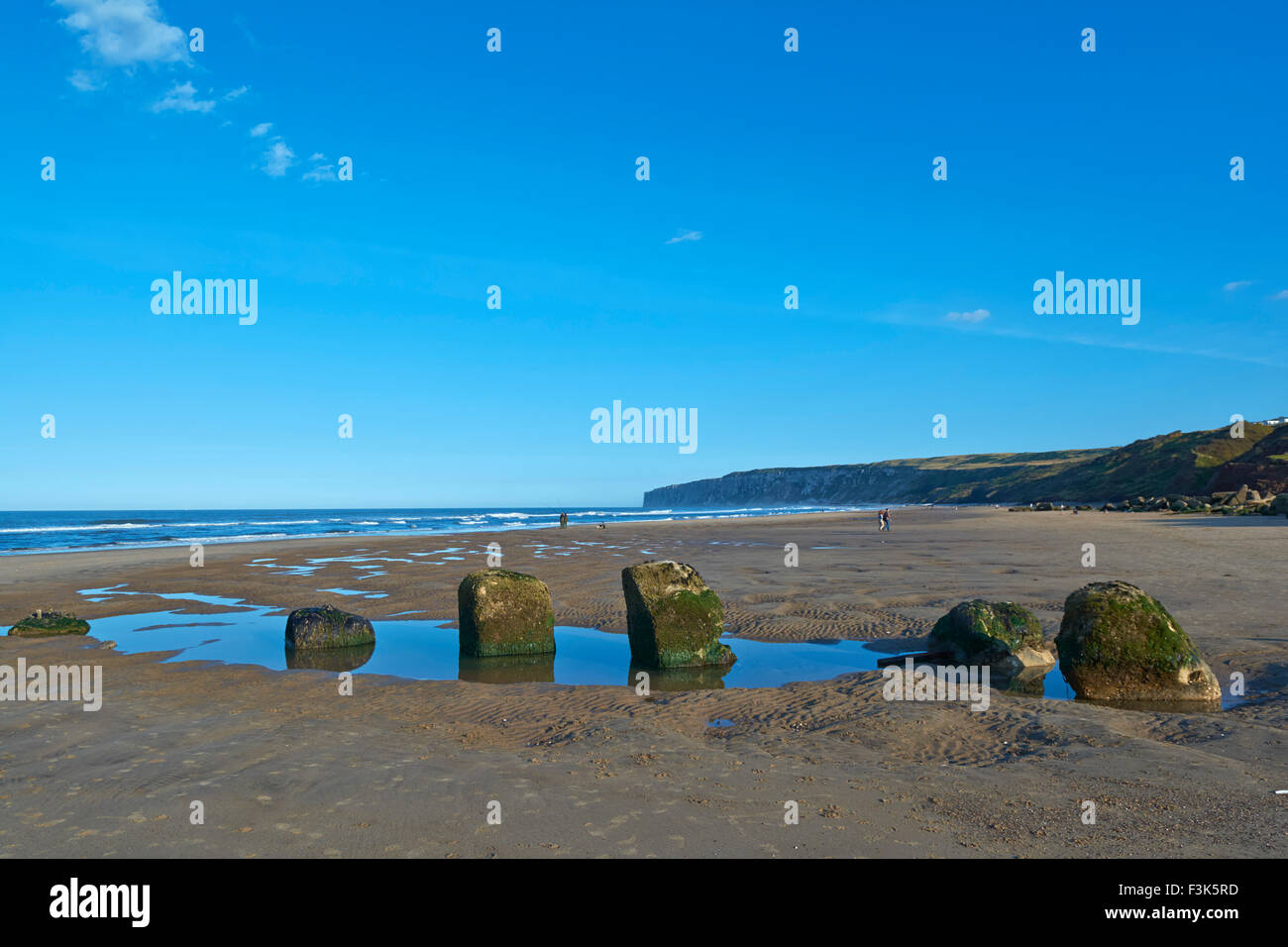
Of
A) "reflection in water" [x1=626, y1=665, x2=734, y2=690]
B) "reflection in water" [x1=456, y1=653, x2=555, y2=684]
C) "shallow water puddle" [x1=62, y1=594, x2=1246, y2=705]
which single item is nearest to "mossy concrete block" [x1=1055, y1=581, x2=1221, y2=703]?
"shallow water puddle" [x1=62, y1=594, x2=1246, y2=705]

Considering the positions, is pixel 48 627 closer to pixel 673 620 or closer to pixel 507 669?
pixel 507 669

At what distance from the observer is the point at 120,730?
7.88 m

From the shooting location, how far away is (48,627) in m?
13.6

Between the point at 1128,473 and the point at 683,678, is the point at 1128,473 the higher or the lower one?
the higher one

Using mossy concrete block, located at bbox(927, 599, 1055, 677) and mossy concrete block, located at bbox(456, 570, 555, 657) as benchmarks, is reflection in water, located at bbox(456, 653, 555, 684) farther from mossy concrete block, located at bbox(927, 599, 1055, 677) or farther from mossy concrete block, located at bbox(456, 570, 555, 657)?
mossy concrete block, located at bbox(927, 599, 1055, 677)

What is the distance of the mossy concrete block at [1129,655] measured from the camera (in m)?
8.70

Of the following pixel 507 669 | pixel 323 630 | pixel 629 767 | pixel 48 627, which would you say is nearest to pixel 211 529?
pixel 48 627

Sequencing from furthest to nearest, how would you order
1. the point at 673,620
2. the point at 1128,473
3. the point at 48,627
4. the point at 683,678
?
the point at 1128,473 < the point at 48,627 < the point at 673,620 < the point at 683,678

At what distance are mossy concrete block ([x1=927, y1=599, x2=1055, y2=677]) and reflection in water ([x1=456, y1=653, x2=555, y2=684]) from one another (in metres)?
5.82

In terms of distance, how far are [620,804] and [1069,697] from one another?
6485 mm

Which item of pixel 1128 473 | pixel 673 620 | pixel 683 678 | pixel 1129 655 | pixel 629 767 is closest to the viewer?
pixel 629 767

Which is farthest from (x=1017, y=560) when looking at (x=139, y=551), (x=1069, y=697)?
(x=139, y=551)

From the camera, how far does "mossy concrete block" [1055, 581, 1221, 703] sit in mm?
8703

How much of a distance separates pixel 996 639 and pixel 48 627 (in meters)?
16.3
